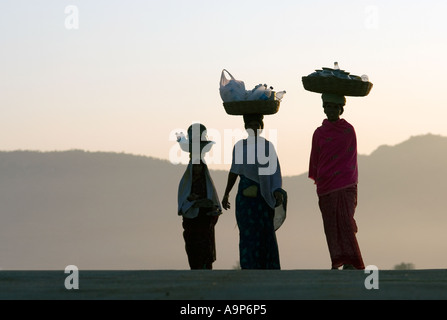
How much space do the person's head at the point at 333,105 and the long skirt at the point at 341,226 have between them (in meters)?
1.10

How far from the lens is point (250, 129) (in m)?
17.4

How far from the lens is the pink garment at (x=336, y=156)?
17.8 metres

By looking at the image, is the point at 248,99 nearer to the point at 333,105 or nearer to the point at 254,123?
the point at 254,123

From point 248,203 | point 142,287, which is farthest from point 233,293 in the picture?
point 248,203

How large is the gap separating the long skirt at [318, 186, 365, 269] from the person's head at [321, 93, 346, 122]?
1.10 m

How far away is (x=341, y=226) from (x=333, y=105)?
5.87ft

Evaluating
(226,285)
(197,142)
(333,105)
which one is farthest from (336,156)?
(226,285)

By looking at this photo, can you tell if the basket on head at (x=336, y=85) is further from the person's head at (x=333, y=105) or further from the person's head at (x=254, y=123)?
the person's head at (x=254, y=123)

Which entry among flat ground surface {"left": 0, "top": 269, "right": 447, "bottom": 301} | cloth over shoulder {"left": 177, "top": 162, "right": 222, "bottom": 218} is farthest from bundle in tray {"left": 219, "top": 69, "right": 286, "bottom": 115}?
flat ground surface {"left": 0, "top": 269, "right": 447, "bottom": 301}

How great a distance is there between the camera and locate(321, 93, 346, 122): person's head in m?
17.6

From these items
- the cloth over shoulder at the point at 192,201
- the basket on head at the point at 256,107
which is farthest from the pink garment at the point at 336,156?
the cloth over shoulder at the point at 192,201

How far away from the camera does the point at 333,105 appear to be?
58.0 feet

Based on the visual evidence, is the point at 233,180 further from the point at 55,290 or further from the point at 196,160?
the point at 55,290
